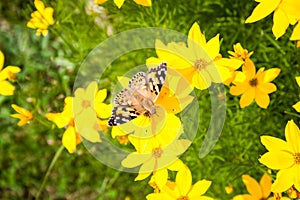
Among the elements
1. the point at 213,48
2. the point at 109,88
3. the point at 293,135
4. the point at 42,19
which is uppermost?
the point at 213,48

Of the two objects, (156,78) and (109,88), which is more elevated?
(156,78)

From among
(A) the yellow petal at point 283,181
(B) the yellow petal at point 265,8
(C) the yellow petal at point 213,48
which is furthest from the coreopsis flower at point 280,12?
(A) the yellow petal at point 283,181

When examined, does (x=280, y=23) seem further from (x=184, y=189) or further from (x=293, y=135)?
(x=184, y=189)

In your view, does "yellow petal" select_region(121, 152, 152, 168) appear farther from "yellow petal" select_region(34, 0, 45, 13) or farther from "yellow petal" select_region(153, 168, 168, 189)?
"yellow petal" select_region(34, 0, 45, 13)

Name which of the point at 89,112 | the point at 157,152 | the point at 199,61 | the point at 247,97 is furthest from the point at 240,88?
the point at 89,112

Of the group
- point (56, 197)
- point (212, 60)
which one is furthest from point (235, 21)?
point (56, 197)

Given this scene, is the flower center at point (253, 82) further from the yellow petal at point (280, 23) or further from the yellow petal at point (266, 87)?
the yellow petal at point (280, 23)

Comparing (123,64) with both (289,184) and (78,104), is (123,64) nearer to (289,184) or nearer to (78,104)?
(78,104)
